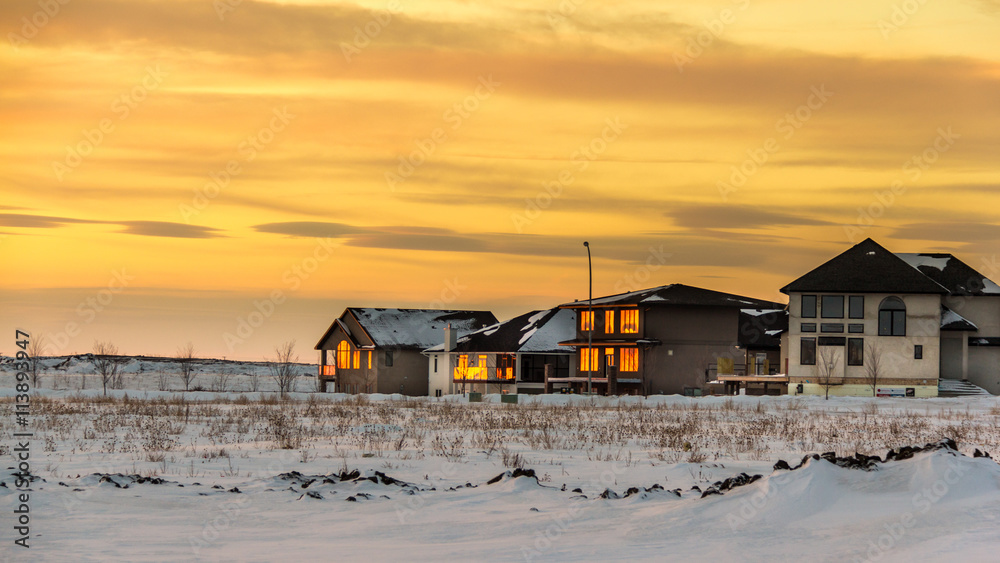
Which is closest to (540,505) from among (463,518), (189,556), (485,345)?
(463,518)

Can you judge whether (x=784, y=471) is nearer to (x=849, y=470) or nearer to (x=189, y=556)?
(x=849, y=470)

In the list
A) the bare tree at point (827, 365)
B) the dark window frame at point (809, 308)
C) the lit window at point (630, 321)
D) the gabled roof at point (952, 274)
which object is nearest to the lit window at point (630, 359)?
the lit window at point (630, 321)

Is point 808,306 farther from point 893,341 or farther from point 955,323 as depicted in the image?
point 955,323

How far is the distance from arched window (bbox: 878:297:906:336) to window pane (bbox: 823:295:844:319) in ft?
7.14

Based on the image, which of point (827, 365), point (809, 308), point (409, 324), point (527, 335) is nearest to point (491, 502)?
point (827, 365)

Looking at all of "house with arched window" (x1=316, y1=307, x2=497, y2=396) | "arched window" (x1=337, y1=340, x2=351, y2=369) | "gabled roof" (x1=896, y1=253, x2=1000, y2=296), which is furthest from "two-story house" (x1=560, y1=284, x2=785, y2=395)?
"arched window" (x1=337, y1=340, x2=351, y2=369)

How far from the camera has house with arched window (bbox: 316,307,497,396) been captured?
240ft

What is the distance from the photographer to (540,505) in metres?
13.0

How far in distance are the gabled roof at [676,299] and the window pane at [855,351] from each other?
7.00m

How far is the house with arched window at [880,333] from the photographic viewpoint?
56.0 metres

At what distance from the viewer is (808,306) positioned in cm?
5756

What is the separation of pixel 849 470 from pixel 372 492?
6.17 meters

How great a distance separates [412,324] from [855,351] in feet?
110

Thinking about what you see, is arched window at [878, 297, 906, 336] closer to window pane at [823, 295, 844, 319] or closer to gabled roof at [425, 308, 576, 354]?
window pane at [823, 295, 844, 319]
